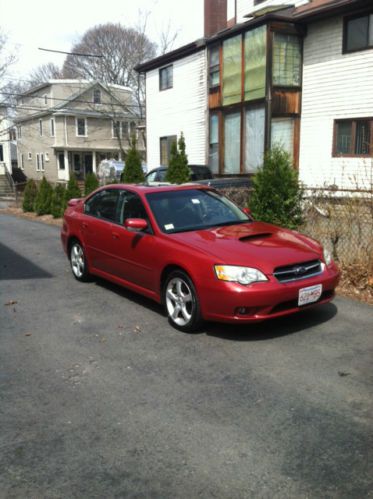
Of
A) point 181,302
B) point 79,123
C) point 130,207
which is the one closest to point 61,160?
point 79,123

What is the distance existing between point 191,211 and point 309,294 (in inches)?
74.2

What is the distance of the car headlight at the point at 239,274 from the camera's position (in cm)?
480

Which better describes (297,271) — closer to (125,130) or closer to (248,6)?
(248,6)

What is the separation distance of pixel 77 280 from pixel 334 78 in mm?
11810

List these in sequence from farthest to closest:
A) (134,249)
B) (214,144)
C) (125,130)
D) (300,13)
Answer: (125,130), (214,144), (300,13), (134,249)

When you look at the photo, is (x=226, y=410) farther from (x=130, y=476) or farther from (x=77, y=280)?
(x=77, y=280)

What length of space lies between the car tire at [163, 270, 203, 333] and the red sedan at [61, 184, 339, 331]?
11mm

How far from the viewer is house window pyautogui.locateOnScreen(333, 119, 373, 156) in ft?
48.9

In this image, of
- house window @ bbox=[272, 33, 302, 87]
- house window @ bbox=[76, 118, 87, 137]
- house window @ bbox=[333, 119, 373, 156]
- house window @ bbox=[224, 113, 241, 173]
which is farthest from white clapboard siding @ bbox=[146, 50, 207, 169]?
house window @ bbox=[76, 118, 87, 137]

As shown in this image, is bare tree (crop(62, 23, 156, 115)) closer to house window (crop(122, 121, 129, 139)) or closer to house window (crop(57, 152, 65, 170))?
house window (crop(122, 121, 129, 139))

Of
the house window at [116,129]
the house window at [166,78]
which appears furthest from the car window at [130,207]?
the house window at [116,129]

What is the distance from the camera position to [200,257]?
5.04 metres

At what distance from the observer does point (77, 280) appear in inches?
306

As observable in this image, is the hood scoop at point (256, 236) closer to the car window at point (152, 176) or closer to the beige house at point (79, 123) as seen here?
the car window at point (152, 176)
